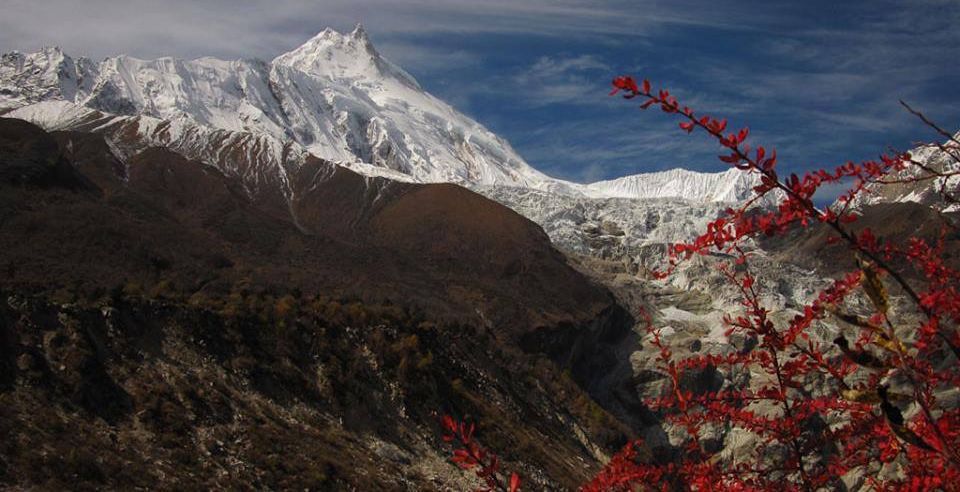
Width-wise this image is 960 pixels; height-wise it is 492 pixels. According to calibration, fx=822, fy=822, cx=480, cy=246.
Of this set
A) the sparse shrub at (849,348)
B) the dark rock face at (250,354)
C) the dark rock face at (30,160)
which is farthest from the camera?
the dark rock face at (30,160)

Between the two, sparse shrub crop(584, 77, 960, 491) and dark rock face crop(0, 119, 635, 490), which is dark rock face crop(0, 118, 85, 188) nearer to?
dark rock face crop(0, 119, 635, 490)

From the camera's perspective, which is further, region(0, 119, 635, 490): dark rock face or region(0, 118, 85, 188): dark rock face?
region(0, 118, 85, 188): dark rock face

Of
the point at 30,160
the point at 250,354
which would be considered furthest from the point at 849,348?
the point at 30,160

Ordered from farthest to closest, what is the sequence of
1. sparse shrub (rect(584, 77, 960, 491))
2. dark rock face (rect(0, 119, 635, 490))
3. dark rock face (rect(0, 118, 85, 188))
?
dark rock face (rect(0, 118, 85, 188)), dark rock face (rect(0, 119, 635, 490)), sparse shrub (rect(584, 77, 960, 491))

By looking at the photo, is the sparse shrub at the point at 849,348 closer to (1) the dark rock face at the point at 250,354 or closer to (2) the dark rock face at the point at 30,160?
(1) the dark rock face at the point at 250,354

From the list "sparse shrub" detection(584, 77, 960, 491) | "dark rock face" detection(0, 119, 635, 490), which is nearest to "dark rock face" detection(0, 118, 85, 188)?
"dark rock face" detection(0, 119, 635, 490)

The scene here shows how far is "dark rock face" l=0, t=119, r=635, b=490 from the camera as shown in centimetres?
2739

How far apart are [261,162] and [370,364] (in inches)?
5179

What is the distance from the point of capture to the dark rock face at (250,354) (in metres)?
27.4

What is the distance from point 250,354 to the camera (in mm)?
38094

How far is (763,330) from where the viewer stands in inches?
225

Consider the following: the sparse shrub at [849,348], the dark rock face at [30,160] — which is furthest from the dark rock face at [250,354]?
the sparse shrub at [849,348]

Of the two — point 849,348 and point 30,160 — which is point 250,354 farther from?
point 30,160

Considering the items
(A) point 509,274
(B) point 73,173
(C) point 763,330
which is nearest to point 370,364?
(C) point 763,330
